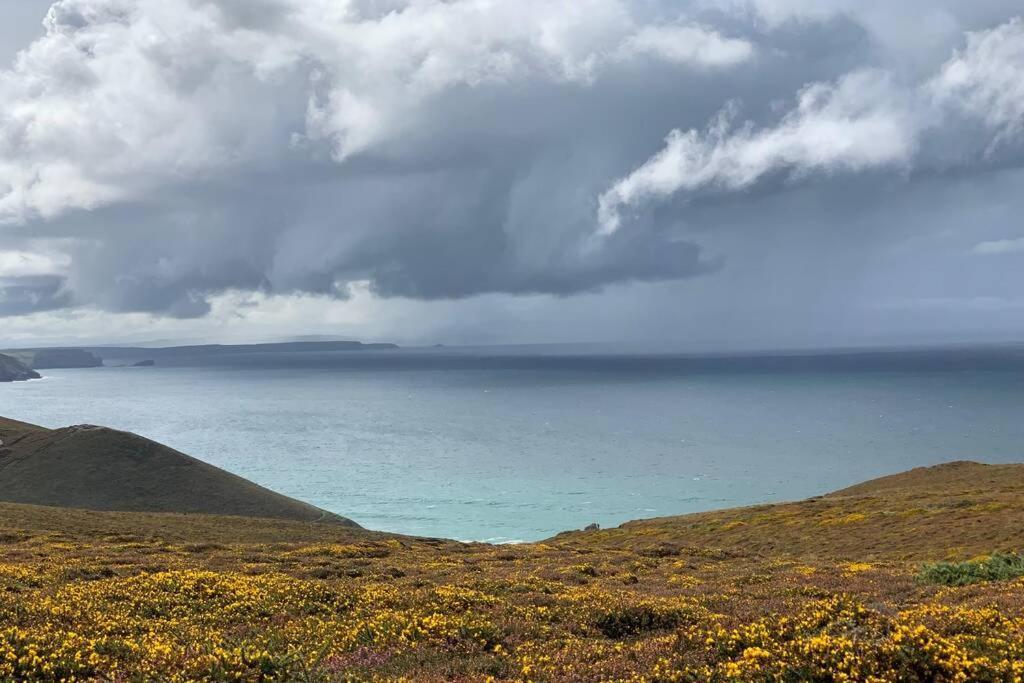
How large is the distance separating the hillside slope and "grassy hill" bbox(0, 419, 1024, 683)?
63328 mm

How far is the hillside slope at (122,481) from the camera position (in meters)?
91.1

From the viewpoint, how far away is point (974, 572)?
21.0 m

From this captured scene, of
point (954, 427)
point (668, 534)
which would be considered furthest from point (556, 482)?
point (954, 427)

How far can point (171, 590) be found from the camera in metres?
19.3

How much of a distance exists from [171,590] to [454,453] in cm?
15563

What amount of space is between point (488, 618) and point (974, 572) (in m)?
16.6

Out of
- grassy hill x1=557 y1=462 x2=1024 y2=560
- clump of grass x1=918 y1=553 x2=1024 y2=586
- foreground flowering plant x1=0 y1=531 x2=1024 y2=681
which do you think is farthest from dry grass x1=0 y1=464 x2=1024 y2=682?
grassy hill x1=557 y1=462 x2=1024 y2=560

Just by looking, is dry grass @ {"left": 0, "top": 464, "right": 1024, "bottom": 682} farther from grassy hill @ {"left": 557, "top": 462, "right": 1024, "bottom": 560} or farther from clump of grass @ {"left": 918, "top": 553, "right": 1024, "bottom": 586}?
grassy hill @ {"left": 557, "top": 462, "right": 1024, "bottom": 560}

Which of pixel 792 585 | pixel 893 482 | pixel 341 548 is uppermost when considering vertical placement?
pixel 792 585

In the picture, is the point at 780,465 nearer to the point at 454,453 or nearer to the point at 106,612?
the point at 454,453

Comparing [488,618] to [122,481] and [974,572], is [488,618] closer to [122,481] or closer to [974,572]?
[974,572]

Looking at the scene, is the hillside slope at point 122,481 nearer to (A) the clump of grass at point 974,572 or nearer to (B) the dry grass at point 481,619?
(B) the dry grass at point 481,619

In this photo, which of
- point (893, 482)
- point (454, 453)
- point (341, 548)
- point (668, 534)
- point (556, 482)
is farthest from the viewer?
point (454, 453)

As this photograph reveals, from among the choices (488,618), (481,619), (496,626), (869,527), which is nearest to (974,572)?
(488,618)
